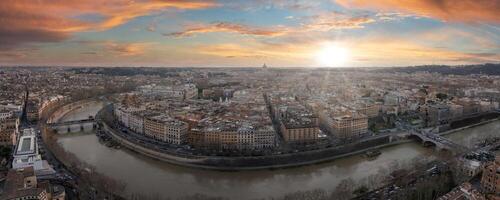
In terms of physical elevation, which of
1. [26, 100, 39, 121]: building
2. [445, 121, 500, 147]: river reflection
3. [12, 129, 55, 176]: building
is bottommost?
[445, 121, 500, 147]: river reflection

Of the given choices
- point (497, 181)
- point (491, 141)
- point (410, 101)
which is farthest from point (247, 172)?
point (410, 101)

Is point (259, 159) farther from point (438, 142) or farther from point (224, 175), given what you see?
point (438, 142)

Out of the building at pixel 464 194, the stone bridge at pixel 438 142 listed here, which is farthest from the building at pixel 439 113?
the building at pixel 464 194

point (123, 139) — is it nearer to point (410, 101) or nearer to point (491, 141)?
point (491, 141)

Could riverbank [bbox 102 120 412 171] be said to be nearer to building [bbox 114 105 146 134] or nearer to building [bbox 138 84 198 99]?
building [bbox 114 105 146 134]

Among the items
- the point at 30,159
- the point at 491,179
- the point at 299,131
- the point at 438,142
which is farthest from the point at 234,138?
the point at 438,142

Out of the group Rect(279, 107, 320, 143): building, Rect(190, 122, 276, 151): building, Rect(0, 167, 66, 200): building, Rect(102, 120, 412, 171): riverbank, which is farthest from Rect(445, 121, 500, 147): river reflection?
Rect(0, 167, 66, 200): building
